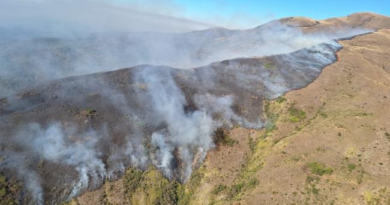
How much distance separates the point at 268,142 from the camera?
213 ft

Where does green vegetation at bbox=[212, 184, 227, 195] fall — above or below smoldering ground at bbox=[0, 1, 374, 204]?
below

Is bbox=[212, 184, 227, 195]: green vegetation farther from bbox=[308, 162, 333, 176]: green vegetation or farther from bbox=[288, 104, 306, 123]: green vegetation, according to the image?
bbox=[288, 104, 306, 123]: green vegetation

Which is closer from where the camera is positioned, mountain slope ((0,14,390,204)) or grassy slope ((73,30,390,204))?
grassy slope ((73,30,390,204))

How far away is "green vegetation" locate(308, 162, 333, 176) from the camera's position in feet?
172

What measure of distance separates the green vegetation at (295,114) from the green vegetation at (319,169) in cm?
1701

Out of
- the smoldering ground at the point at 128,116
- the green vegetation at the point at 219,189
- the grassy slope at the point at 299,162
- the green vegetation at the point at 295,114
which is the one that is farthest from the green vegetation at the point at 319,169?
the smoldering ground at the point at 128,116

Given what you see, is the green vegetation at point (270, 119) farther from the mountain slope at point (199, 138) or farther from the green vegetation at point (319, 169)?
the green vegetation at point (319, 169)

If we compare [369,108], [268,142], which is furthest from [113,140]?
[369,108]

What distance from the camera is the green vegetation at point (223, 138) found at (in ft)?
216

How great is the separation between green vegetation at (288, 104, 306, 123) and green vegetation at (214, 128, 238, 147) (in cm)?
1462

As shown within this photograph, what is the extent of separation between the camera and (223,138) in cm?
6675

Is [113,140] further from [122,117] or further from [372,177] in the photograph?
[372,177]

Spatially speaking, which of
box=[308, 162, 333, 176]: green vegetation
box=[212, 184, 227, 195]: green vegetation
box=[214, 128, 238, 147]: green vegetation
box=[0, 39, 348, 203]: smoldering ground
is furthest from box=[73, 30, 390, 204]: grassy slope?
box=[0, 39, 348, 203]: smoldering ground

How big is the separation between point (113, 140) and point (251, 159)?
26.4 metres
